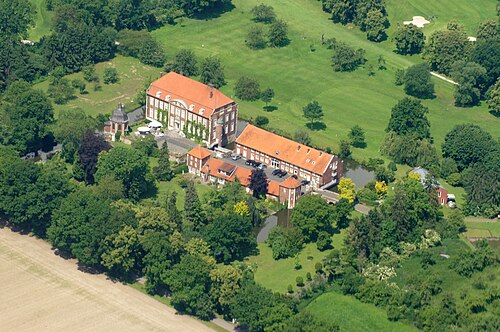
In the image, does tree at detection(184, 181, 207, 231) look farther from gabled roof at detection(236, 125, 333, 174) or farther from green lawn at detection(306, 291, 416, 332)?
green lawn at detection(306, 291, 416, 332)

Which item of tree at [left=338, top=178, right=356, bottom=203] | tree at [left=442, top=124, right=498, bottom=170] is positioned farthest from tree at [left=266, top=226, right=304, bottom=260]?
tree at [left=442, top=124, right=498, bottom=170]

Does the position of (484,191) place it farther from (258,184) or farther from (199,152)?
(199,152)

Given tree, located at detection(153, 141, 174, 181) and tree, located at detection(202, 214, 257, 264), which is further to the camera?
tree, located at detection(153, 141, 174, 181)

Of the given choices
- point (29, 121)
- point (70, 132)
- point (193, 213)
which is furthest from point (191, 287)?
point (29, 121)

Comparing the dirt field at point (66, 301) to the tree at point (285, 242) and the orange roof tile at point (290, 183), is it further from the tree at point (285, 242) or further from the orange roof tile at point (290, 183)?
the orange roof tile at point (290, 183)

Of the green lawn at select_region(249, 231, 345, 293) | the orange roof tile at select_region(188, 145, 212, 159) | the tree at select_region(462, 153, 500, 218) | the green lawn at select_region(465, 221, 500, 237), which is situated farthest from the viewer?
the orange roof tile at select_region(188, 145, 212, 159)
